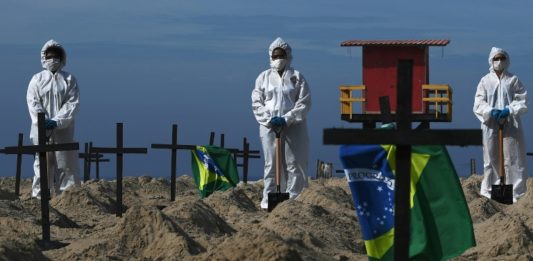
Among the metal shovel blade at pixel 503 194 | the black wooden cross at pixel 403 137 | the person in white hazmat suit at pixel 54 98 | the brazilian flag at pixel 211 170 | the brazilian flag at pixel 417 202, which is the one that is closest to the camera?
the black wooden cross at pixel 403 137

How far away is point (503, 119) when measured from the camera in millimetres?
21109

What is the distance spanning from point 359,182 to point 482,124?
38.6ft

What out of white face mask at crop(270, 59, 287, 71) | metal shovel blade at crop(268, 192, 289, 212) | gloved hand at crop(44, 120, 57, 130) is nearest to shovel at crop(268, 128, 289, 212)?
metal shovel blade at crop(268, 192, 289, 212)

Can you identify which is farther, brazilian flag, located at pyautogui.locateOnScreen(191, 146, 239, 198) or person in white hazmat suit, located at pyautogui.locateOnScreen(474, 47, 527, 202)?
brazilian flag, located at pyautogui.locateOnScreen(191, 146, 239, 198)

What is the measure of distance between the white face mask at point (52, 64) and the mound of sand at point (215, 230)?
171 centimetres

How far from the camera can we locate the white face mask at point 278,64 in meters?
19.4

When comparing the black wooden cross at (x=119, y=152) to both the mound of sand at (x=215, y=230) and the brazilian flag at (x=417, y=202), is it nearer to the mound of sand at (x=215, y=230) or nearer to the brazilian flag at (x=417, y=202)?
the mound of sand at (x=215, y=230)

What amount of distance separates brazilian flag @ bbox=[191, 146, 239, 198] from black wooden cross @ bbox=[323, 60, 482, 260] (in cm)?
1404

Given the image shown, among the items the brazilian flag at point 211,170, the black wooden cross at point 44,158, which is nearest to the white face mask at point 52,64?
the brazilian flag at point 211,170

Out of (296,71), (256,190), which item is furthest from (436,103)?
(296,71)

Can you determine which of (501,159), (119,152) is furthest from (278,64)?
(501,159)

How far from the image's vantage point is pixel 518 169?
21.4 meters

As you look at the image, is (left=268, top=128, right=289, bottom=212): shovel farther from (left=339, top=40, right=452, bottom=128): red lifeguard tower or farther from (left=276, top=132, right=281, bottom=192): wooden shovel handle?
(left=339, top=40, right=452, bottom=128): red lifeguard tower

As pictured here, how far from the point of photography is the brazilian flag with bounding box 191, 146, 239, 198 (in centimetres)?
2284
